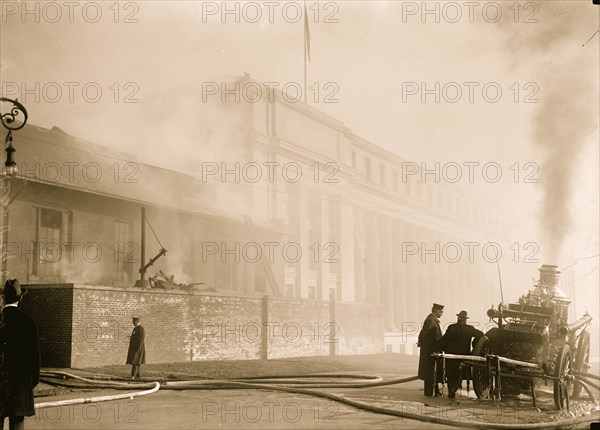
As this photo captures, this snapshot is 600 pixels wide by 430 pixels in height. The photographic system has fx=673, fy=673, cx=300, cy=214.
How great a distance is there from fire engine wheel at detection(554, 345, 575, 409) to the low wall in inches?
469

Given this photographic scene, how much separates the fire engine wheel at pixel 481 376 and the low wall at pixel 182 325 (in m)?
10.5

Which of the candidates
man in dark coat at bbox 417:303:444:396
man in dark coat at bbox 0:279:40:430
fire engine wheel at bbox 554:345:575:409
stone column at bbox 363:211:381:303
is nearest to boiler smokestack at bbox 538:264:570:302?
fire engine wheel at bbox 554:345:575:409

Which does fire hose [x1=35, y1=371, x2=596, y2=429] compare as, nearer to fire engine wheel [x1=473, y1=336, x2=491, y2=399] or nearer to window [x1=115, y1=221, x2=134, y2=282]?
fire engine wheel [x1=473, y1=336, x2=491, y2=399]

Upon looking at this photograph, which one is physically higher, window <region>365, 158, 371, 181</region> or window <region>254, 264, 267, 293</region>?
window <region>365, 158, 371, 181</region>

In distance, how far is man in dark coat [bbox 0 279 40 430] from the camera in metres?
6.96

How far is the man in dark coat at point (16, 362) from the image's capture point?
274 inches

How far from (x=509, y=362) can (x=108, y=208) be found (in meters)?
18.3

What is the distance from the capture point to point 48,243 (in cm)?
2305

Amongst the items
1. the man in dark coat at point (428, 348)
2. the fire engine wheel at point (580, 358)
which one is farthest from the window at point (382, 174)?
the man in dark coat at point (428, 348)

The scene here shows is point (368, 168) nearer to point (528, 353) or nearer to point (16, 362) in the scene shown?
point (528, 353)

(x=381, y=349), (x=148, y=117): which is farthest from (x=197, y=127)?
(x=381, y=349)

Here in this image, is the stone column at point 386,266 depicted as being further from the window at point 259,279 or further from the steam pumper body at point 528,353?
the steam pumper body at point 528,353

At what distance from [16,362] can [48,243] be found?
16924 mm

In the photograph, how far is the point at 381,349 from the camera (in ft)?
108
